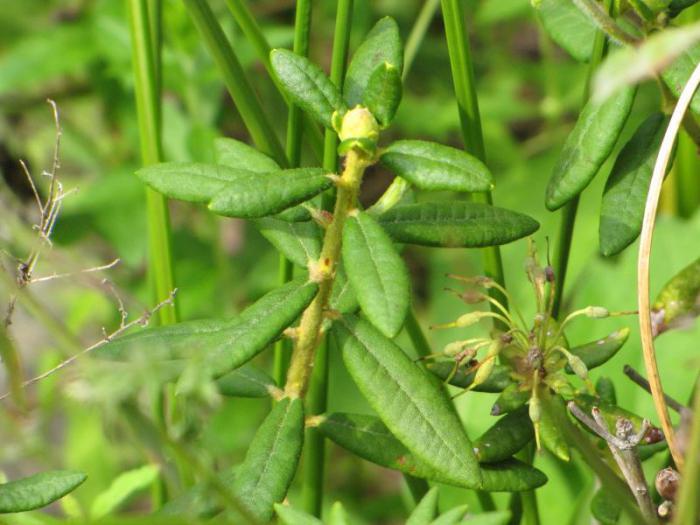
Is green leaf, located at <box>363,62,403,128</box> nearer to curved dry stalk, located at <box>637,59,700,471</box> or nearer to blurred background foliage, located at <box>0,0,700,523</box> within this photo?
curved dry stalk, located at <box>637,59,700,471</box>

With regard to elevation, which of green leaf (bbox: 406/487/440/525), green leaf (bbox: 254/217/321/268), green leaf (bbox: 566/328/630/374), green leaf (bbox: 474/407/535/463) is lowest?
green leaf (bbox: 406/487/440/525)

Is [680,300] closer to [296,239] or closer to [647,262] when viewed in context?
[647,262]

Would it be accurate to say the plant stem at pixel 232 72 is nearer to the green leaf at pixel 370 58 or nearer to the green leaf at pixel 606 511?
the green leaf at pixel 370 58

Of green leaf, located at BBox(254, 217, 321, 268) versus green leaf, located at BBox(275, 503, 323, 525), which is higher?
green leaf, located at BBox(254, 217, 321, 268)

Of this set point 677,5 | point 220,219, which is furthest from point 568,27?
point 220,219

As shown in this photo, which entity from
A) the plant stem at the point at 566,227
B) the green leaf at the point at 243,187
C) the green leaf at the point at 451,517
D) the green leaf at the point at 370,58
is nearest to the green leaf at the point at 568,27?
the plant stem at the point at 566,227

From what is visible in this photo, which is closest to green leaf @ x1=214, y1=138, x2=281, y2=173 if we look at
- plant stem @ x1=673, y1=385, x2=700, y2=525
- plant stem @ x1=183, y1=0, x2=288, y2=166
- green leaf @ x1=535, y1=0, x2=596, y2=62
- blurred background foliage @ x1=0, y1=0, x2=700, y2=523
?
plant stem @ x1=183, y1=0, x2=288, y2=166
